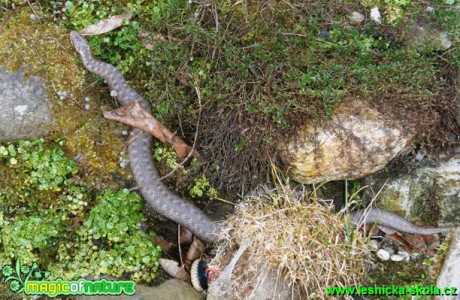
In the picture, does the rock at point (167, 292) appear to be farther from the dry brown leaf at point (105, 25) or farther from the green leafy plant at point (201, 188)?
the dry brown leaf at point (105, 25)

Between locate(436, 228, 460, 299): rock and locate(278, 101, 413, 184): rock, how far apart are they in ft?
3.26

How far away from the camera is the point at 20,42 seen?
531cm

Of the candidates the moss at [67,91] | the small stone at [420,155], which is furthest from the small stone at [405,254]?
the moss at [67,91]

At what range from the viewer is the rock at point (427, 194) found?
4.72m

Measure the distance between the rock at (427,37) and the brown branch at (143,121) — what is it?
253 centimetres

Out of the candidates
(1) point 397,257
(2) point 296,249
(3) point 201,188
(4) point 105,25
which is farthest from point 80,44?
(1) point 397,257

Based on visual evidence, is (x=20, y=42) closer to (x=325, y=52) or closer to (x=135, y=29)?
(x=135, y=29)

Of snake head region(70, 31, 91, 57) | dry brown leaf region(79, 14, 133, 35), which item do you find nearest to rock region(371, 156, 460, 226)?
dry brown leaf region(79, 14, 133, 35)

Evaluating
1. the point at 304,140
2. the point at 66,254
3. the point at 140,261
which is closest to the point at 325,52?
the point at 304,140

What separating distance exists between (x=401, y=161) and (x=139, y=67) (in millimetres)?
3048

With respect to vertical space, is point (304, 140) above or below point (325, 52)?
below

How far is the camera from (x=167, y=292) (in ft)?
15.3

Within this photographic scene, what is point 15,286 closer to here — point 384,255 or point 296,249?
point 296,249

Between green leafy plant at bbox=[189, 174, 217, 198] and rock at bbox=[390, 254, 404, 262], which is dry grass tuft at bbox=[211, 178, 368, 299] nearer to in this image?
rock at bbox=[390, 254, 404, 262]
